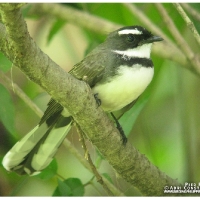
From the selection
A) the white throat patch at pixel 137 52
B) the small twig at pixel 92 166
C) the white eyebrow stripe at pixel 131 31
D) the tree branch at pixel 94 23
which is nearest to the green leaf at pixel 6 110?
the small twig at pixel 92 166

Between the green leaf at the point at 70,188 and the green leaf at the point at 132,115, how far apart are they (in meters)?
0.36

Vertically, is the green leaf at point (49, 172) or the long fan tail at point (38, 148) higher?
the long fan tail at point (38, 148)

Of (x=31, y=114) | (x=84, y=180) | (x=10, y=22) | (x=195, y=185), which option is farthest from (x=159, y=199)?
(x=10, y=22)

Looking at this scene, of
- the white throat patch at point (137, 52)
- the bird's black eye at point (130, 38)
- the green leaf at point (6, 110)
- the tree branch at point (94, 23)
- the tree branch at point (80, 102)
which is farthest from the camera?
the tree branch at point (94, 23)

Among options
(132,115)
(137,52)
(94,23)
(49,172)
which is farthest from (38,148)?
(94,23)

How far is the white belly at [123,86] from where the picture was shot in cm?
212

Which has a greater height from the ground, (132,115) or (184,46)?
(184,46)

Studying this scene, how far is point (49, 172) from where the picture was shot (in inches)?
90.1

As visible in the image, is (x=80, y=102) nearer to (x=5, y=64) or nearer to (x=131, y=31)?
(x=5, y=64)

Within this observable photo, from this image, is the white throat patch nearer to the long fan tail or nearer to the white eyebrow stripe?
the white eyebrow stripe

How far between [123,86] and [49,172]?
22.3 inches

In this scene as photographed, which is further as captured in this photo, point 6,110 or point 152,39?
point 152,39

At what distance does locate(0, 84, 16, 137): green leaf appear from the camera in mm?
2027

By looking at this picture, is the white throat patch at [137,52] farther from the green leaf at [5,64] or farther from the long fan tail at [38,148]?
the green leaf at [5,64]
